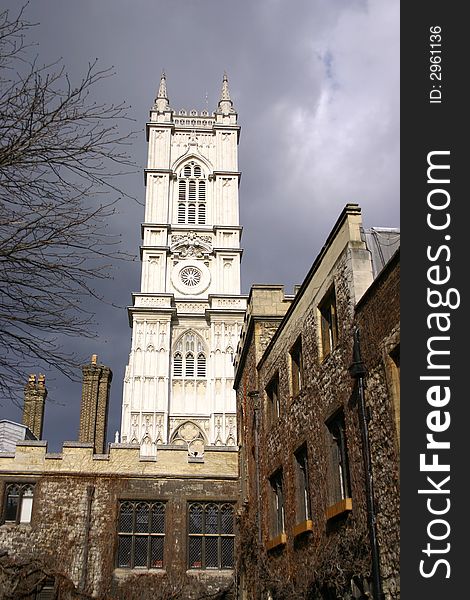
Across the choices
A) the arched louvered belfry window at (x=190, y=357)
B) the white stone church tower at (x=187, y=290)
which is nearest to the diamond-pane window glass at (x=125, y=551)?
the white stone church tower at (x=187, y=290)

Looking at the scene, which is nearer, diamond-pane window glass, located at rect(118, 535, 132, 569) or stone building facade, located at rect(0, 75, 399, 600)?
stone building facade, located at rect(0, 75, 399, 600)

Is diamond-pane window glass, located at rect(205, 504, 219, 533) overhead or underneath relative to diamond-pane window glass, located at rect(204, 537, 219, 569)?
overhead

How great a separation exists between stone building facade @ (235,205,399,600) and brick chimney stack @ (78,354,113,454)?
13.0 m

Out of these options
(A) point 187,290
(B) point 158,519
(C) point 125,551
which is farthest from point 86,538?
(A) point 187,290

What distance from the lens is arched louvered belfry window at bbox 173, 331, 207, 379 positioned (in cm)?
4169

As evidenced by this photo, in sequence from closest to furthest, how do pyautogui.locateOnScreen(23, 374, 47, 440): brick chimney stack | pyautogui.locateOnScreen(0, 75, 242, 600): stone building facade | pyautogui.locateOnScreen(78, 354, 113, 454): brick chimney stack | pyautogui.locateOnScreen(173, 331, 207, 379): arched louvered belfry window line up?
pyautogui.locateOnScreen(0, 75, 242, 600): stone building facade, pyautogui.locateOnScreen(78, 354, 113, 454): brick chimney stack, pyautogui.locateOnScreen(23, 374, 47, 440): brick chimney stack, pyautogui.locateOnScreen(173, 331, 207, 379): arched louvered belfry window

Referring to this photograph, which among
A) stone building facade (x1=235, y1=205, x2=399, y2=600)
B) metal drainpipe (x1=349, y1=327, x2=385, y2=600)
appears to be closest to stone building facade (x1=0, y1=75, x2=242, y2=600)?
stone building facade (x1=235, y1=205, x2=399, y2=600)

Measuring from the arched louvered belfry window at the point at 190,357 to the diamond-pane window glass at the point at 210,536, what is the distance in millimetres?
21268

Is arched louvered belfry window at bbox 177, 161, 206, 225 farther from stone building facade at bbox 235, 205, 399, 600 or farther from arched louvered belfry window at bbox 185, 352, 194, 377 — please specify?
stone building facade at bbox 235, 205, 399, 600

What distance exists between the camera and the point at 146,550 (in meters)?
19.6

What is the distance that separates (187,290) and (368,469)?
35.7 meters

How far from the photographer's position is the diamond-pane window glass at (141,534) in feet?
63.9

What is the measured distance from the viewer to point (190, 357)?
42.2 m

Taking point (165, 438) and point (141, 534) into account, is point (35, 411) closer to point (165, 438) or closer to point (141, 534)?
point (165, 438)
